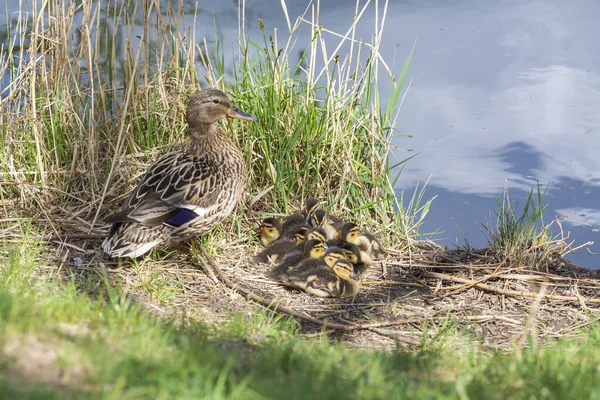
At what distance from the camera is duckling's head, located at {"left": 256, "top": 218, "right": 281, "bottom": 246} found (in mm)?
5781

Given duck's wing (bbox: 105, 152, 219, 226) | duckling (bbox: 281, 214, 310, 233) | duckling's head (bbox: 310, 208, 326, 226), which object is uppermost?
duck's wing (bbox: 105, 152, 219, 226)

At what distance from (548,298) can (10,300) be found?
14.1 ft

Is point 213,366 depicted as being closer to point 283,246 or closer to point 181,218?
point 181,218

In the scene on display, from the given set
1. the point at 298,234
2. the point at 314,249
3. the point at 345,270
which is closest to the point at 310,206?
the point at 298,234

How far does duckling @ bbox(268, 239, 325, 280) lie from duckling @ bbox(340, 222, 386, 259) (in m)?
0.31

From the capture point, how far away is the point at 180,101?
6258 mm

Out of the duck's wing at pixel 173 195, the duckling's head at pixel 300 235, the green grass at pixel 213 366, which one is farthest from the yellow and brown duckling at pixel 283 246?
the green grass at pixel 213 366

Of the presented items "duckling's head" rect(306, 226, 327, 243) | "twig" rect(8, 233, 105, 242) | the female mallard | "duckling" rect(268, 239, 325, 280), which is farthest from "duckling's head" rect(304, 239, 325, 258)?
"twig" rect(8, 233, 105, 242)

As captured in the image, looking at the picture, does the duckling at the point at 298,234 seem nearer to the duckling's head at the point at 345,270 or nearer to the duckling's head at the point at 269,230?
the duckling's head at the point at 269,230

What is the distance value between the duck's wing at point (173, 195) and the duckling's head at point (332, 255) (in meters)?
1.03

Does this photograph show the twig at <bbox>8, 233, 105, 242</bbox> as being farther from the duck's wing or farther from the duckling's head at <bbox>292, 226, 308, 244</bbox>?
the duckling's head at <bbox>292, 226, 308, 244</bbox>

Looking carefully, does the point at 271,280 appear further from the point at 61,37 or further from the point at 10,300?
the point at 61,37

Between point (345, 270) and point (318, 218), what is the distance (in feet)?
2.29

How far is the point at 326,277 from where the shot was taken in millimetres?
5176
